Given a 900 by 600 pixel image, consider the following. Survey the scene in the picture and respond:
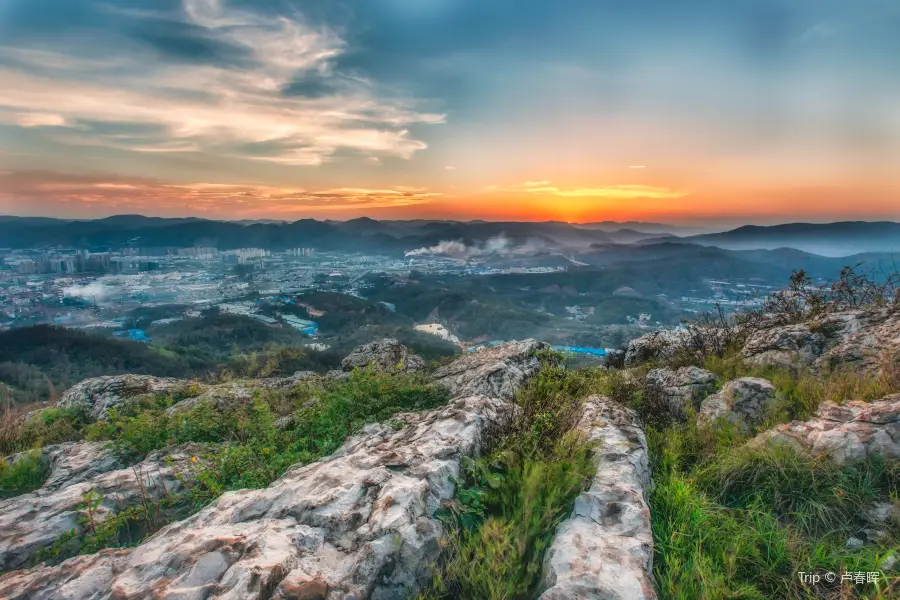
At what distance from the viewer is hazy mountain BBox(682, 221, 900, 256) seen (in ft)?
251

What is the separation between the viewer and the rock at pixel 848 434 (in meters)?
3.42

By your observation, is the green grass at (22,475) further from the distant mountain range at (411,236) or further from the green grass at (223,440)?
the distant mountain range at (411,236)

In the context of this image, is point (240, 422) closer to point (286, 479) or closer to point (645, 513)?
point (286, 479)

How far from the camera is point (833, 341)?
22.9 feet

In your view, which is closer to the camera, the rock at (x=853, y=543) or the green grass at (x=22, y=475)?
the rock at (x=853, y=543)

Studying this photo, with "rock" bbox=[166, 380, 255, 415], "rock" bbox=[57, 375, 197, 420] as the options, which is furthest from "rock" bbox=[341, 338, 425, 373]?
"rock" bbox=[57, 375, 197, 420]

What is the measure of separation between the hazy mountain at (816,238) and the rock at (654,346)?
7551 centimetres

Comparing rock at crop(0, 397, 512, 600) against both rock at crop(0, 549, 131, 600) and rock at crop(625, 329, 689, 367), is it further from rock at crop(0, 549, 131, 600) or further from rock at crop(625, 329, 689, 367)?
rock at crop(625, 329, 689, 367)

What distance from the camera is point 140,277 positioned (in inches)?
3588

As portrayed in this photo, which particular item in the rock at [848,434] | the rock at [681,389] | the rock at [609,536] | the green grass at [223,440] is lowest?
the green grass at [223,440]

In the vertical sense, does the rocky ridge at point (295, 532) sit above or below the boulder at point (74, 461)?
above

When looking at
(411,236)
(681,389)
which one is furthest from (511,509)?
(411,236)

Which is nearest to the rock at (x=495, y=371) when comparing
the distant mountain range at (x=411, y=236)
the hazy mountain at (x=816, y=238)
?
the hazy mountain at (x=816, y=238)

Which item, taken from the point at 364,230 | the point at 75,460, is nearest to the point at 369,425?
the point at 75,460
